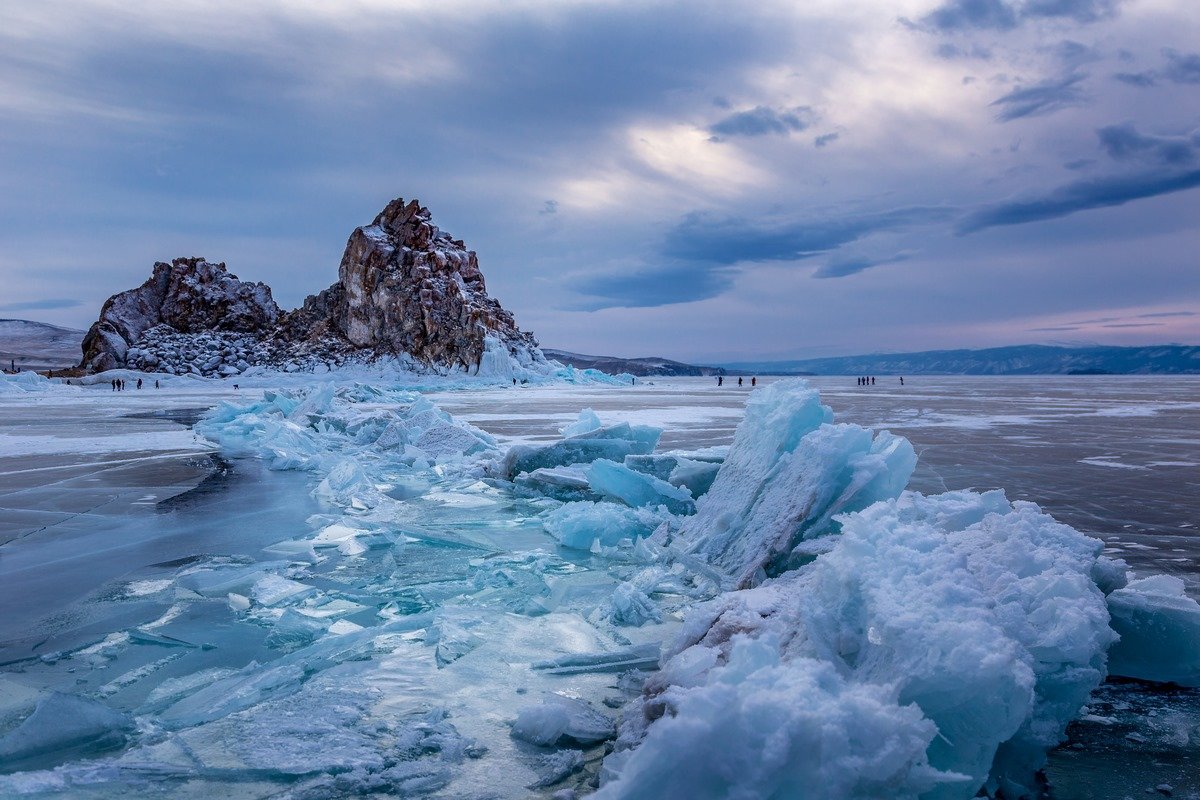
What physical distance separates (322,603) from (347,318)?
72311 mm

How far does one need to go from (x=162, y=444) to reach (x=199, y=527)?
25.8ft

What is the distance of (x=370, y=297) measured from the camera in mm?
69188

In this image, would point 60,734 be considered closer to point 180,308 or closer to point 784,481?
point 784,481

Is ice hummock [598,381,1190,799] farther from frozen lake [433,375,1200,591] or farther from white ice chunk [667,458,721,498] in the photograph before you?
white ice chunk [667,458,721,498]

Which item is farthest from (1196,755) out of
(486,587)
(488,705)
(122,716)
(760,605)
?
(122,716)

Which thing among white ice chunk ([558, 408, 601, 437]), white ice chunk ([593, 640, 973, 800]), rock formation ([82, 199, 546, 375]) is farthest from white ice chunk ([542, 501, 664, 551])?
rock formation ([82, 199, 546, 375])

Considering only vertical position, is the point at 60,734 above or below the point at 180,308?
below

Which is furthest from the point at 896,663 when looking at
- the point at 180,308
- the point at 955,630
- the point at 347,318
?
the point at 180,308

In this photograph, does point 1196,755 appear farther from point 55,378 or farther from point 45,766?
point 55,378

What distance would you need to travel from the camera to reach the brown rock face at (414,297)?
63.9 metres

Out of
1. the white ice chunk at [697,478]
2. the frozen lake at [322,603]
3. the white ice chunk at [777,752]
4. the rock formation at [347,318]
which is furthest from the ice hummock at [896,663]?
the rock formation at [347,318]

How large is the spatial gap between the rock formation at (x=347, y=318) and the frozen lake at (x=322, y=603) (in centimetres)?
5444

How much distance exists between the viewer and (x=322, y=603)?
4004mm

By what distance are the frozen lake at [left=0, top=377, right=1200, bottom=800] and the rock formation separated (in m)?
54.4
